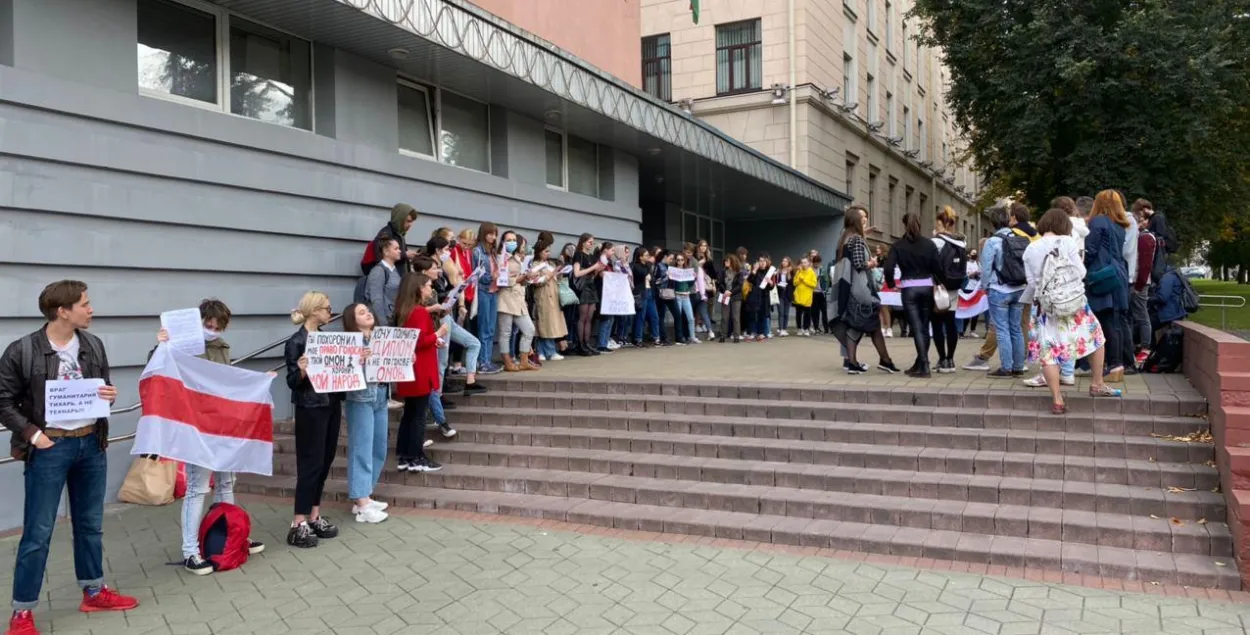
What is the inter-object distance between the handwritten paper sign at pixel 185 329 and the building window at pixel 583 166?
967 cm

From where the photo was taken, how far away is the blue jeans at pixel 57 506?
4.55 m

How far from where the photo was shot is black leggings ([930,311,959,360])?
9484mm

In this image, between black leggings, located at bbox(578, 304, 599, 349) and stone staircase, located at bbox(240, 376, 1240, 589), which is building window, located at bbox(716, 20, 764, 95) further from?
stone staircase, located at bbox(240, 376, 1240, 589)

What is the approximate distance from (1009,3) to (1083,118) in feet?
12.0

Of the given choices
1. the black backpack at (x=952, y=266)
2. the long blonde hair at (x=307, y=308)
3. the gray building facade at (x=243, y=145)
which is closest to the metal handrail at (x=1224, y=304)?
the black backpack at (x=952, y=266)

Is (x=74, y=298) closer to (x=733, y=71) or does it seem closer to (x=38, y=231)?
(x=38, y=231)

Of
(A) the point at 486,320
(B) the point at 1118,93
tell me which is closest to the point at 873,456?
(A) the point at 486,320

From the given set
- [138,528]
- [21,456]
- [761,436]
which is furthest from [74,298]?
[761,436]

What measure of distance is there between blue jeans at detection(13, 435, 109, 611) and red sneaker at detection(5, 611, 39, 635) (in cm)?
4

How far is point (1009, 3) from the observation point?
21.7 m

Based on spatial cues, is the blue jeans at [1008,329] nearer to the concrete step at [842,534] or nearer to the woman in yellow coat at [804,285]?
the concrete step at [842,534]

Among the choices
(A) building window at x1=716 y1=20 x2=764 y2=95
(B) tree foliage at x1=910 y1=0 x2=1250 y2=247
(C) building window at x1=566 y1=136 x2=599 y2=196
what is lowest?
(C) building window at x1=566 y1=136 x2=599 y2=196

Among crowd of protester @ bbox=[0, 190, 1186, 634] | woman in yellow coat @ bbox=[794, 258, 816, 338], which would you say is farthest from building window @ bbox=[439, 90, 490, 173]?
woman in yellow coat @ bbox=[794, 258, 816, 338]

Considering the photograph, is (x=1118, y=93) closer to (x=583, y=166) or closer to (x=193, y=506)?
(x=583, y=166)
